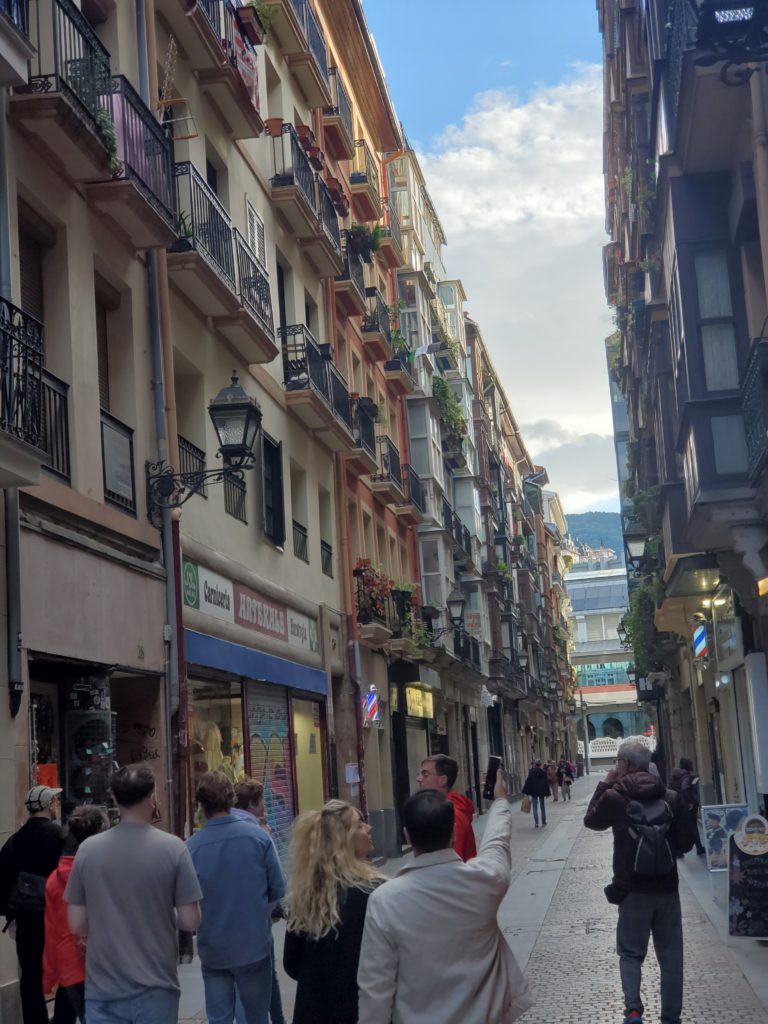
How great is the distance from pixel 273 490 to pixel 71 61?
880 centimetres

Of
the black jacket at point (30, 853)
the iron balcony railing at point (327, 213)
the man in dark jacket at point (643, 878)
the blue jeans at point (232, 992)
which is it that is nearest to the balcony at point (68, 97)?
the black jacket at point (30, 853)

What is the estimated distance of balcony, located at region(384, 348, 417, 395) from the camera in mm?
32250

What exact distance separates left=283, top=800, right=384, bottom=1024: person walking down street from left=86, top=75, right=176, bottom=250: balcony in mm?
8865

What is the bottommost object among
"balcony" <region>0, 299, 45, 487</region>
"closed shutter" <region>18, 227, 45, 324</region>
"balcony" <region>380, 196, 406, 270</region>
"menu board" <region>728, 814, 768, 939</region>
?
"menu board" <region>728, 814, 768, 939</region>

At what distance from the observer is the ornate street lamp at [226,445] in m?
13.6

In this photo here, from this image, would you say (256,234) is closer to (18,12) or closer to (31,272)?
(31,272)

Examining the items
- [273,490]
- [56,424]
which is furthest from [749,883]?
[273,490]

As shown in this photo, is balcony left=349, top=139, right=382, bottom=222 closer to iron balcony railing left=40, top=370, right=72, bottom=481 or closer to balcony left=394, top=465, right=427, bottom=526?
balcony left=394, top=465, right=427, bottom=526

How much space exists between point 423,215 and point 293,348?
89.2 ft

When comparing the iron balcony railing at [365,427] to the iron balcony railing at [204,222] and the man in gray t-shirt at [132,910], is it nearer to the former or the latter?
the iron balcony railing at [204,222]

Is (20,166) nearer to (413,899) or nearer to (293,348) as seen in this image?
(413,899)

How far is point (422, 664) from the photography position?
3331cm

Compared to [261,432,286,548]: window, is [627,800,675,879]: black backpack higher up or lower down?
lower down

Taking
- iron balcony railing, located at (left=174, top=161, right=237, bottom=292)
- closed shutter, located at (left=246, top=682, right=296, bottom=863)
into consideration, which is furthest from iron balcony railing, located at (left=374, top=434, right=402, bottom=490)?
iron balcony railing, located at (left=174, top=161, right=237, bottom=292)
